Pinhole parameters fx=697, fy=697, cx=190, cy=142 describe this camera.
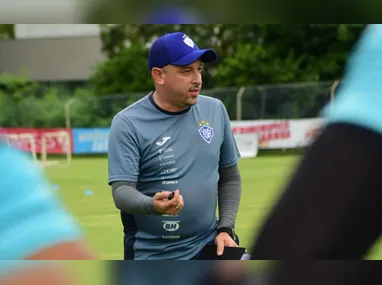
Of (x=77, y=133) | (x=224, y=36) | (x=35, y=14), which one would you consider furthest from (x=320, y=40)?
(x=35, y=14)

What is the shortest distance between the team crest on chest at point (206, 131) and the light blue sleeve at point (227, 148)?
3.1 inches

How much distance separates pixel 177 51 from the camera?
1.79m

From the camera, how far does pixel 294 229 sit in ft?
2.38

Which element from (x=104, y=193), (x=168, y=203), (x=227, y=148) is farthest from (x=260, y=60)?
(x=168, y=203)

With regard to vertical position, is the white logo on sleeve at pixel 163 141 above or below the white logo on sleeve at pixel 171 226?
above

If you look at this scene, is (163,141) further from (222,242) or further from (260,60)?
(260,60)

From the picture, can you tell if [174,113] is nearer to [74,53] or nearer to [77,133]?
[77,133]

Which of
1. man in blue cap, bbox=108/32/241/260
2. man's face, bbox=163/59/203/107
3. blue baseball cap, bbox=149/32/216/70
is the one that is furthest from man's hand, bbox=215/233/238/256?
blue baseball cap, bbox=149/32/216/70

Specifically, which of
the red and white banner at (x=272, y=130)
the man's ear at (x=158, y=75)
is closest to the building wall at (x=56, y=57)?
the red and white banner at (x=272, y=130)

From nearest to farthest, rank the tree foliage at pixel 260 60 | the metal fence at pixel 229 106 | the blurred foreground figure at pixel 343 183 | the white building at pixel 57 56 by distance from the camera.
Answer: the blurred foreground figure at pixel 343 183 < the tree foliage at pixel 260 60 < the metal fence at pixel 229 106 < the white building at pixel 57 56

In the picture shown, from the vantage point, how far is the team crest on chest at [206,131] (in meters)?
1.77

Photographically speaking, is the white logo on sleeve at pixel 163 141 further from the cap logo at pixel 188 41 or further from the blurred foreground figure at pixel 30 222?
the blurred foreground figure at pixel 30 222

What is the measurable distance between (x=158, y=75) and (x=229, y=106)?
1074cm

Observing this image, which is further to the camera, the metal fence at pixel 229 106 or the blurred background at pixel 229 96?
the metal fence at pixel 229 106
